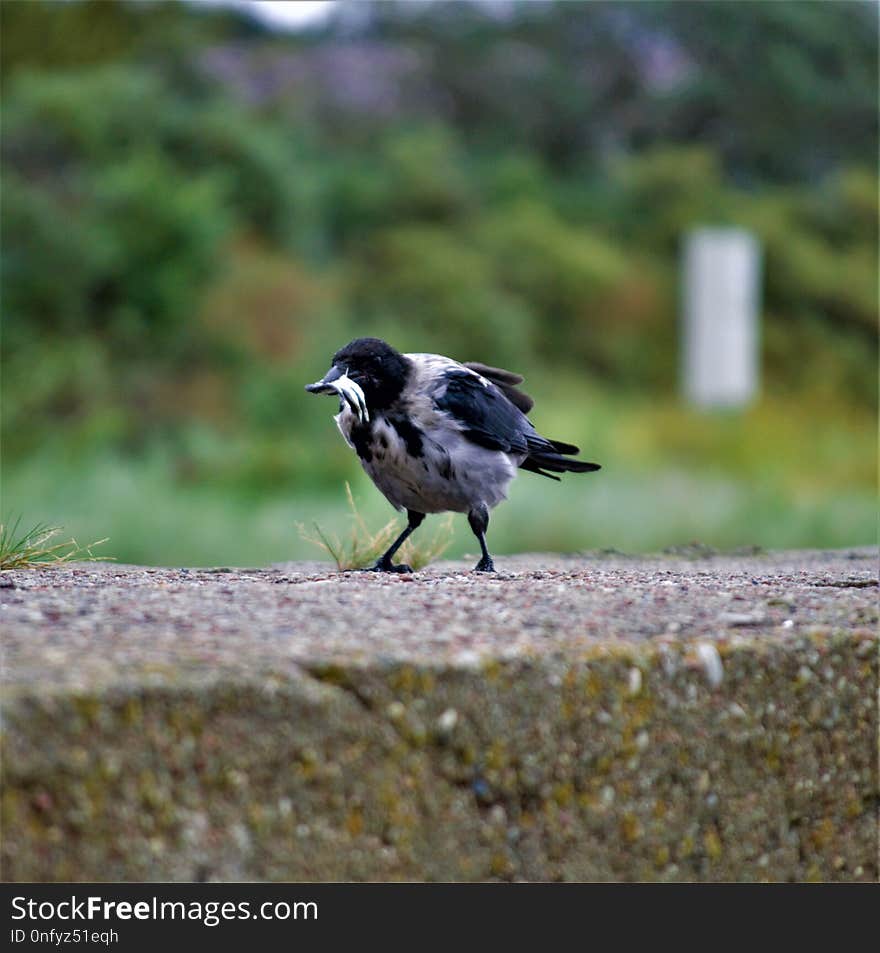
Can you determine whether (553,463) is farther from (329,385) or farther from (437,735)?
(437,735)

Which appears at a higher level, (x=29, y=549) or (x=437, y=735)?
(x=29, y=549)

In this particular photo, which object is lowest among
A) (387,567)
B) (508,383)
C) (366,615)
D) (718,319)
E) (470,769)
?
(470,769)

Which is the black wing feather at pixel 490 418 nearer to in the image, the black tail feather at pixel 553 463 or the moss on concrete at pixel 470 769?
the black tail feather at pixel 553 463

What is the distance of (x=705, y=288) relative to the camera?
1800 centimetres

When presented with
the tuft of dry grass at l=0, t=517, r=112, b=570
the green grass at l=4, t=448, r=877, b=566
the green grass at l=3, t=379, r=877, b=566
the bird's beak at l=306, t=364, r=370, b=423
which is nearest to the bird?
the bird's beak at l=306, t=364, r=370, b=423

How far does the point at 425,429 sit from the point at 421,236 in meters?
14.3

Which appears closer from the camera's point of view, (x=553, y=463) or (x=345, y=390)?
(x=345, y=390)

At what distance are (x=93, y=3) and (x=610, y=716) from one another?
1673 cm

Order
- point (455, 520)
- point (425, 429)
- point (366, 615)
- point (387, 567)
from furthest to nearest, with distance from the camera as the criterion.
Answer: point (455, 520) → point (387, 567) → point (425, 429) → point (366, 615)

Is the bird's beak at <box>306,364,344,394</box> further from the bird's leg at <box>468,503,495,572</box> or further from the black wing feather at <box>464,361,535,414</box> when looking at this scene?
the black wing feather at <box>464,361,535,414</box>

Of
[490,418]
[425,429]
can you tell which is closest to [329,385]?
[425,429]

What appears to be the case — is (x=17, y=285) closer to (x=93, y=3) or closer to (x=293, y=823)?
(x=93, y=3)

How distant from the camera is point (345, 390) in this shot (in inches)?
173

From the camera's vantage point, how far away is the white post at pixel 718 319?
17906 mm
